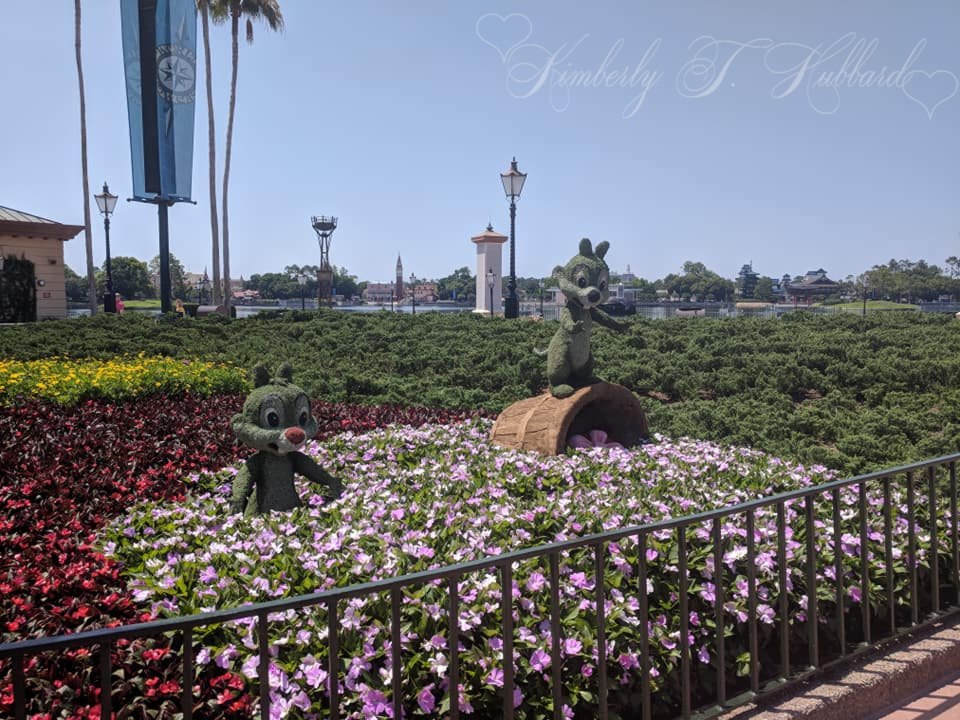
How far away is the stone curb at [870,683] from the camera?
2.61m

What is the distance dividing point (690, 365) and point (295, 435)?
23.4 feet

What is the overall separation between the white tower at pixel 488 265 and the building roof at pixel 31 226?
13.8 metres

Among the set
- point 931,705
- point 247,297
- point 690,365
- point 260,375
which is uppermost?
point 247,297

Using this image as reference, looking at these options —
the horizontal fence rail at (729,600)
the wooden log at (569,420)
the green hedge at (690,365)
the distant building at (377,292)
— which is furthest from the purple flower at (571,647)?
the distant building at (377,292)

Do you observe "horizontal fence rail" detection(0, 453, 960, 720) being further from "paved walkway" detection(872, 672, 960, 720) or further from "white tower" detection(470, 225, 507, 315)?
"white tower" detection(470, 225, 507, 315)

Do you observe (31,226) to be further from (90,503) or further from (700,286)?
(700,286)

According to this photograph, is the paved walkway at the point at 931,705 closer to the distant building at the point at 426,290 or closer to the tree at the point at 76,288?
the tree at the point at 76,288

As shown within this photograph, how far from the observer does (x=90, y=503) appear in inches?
181

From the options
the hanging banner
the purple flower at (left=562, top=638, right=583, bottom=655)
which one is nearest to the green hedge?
the purple flower at (left=562, top=638, right=583, bottom=655)

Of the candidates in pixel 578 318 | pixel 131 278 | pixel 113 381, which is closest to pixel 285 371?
pixel 578 318

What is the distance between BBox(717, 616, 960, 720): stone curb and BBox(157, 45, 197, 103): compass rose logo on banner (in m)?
21.9

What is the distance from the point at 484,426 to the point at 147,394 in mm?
3959

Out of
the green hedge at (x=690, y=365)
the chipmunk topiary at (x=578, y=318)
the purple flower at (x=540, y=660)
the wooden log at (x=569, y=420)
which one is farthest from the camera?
the green hedge at (x=690, y=365)

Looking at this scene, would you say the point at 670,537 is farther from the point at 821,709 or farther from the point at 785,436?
the point at 785,436
